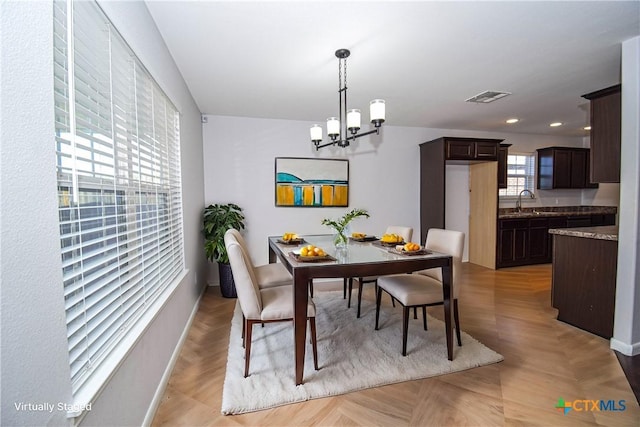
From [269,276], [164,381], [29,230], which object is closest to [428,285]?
[269,276]

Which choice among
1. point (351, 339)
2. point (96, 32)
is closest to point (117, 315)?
point (96, 32)

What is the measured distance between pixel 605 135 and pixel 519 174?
132 inches

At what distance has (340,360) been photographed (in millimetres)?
→ 2184

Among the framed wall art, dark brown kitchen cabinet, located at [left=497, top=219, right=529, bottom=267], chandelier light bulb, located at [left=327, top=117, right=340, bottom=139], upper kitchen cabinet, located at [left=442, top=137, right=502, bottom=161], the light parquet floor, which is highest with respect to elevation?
upper kitchen cabinet, located at [left=442, top=137, right=502, bottom=161]

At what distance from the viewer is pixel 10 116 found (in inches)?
28.3

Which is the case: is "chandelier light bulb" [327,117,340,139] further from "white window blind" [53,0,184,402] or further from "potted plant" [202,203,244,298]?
"potted plant" [202,203,244,298]

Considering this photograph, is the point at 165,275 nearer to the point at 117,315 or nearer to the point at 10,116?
the point at 117,315

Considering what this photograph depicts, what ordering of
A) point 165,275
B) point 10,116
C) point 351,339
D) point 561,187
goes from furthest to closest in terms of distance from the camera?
point 561,187 → point 351,339 → point 165,275 → point 10,116

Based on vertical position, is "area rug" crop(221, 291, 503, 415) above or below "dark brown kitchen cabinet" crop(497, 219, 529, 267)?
below

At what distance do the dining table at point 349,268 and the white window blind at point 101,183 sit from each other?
912 mm

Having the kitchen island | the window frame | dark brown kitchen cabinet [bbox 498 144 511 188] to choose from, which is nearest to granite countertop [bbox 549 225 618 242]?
the kitchen island

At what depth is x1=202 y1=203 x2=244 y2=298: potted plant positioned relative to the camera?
3.60m

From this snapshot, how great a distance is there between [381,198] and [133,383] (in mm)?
4047

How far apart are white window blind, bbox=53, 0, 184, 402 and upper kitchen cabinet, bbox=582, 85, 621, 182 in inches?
142
